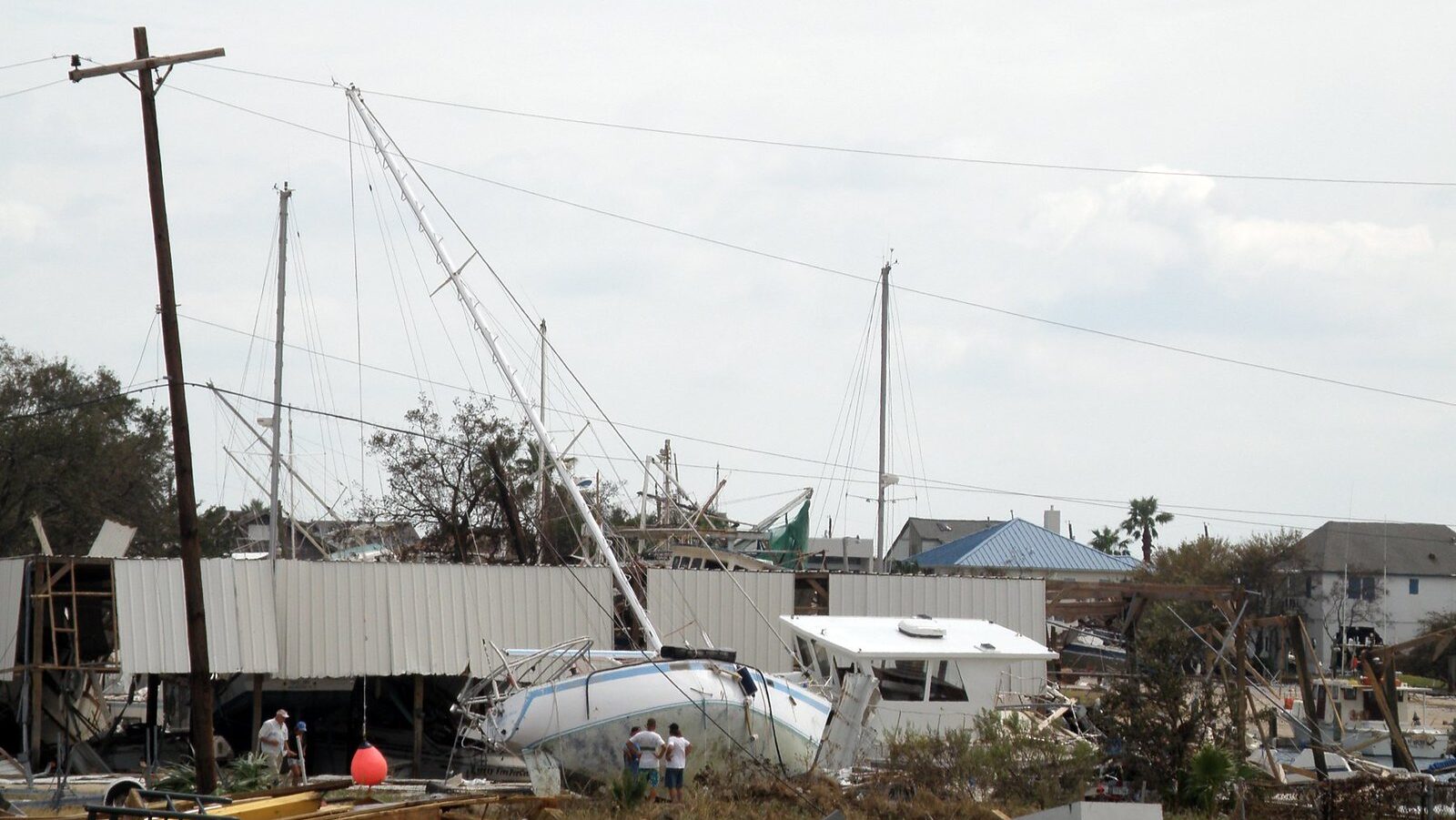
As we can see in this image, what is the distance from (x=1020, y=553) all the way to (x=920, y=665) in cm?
6293

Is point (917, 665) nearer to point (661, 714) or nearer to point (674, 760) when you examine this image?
point (661, 714)

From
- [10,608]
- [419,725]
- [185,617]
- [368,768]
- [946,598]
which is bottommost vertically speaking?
[419,725]

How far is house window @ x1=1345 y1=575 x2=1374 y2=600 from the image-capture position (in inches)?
3275

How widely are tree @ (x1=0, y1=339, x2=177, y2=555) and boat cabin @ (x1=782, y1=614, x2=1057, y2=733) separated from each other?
38866 mm

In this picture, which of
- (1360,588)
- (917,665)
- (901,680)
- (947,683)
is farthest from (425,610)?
(1360,588)

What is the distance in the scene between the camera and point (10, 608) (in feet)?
97.5

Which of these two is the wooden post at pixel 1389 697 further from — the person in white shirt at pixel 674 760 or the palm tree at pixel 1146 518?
the palm tree at pixel 1146 518

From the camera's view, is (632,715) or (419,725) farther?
(419,725)

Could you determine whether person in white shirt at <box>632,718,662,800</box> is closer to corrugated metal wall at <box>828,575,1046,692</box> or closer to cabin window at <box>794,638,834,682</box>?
cabin window at <box>794,638,834,682</box>

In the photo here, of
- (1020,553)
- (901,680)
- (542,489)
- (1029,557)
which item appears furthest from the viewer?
(1020,553)

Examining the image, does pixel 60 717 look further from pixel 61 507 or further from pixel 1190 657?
pixel 61 507

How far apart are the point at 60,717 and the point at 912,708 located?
17943 millimetres

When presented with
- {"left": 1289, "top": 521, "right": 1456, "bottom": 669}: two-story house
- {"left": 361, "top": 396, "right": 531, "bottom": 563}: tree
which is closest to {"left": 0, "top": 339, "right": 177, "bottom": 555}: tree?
{"left": 361, "top": 396, "right": 531, "bottom": 563}: tree

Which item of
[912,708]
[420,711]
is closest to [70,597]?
[420,711]
